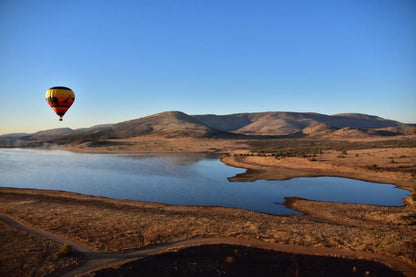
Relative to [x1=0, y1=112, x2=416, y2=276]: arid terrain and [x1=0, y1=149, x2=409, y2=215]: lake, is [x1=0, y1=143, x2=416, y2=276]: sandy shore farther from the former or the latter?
[x1=0, y1=149, x2=409, y2=215]: lake

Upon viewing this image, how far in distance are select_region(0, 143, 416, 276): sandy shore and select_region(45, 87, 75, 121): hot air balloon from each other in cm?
1207

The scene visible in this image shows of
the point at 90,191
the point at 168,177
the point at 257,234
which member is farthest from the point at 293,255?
the point at 168,177

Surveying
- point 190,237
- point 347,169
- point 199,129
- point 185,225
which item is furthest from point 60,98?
point 199,129

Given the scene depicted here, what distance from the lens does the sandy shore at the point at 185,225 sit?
11852mm

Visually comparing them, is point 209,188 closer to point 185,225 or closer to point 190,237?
point 185,225

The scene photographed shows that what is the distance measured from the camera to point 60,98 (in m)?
30.7

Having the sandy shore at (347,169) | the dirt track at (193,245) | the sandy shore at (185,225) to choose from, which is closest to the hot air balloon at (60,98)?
the sandy shore at (185,225)

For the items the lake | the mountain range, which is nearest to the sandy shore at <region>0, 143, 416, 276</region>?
the lake

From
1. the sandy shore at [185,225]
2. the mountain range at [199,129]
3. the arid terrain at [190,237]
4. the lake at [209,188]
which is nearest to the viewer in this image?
the arid terrain at [190,237]

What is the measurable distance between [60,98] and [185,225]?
23.8 meters

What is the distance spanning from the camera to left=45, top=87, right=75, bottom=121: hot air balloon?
30.6 m

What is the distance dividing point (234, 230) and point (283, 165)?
23944mm

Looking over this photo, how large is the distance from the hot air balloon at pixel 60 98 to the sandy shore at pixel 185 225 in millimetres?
12069

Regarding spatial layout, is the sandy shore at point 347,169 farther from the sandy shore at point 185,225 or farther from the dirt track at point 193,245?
the dirt track at point 193,245
